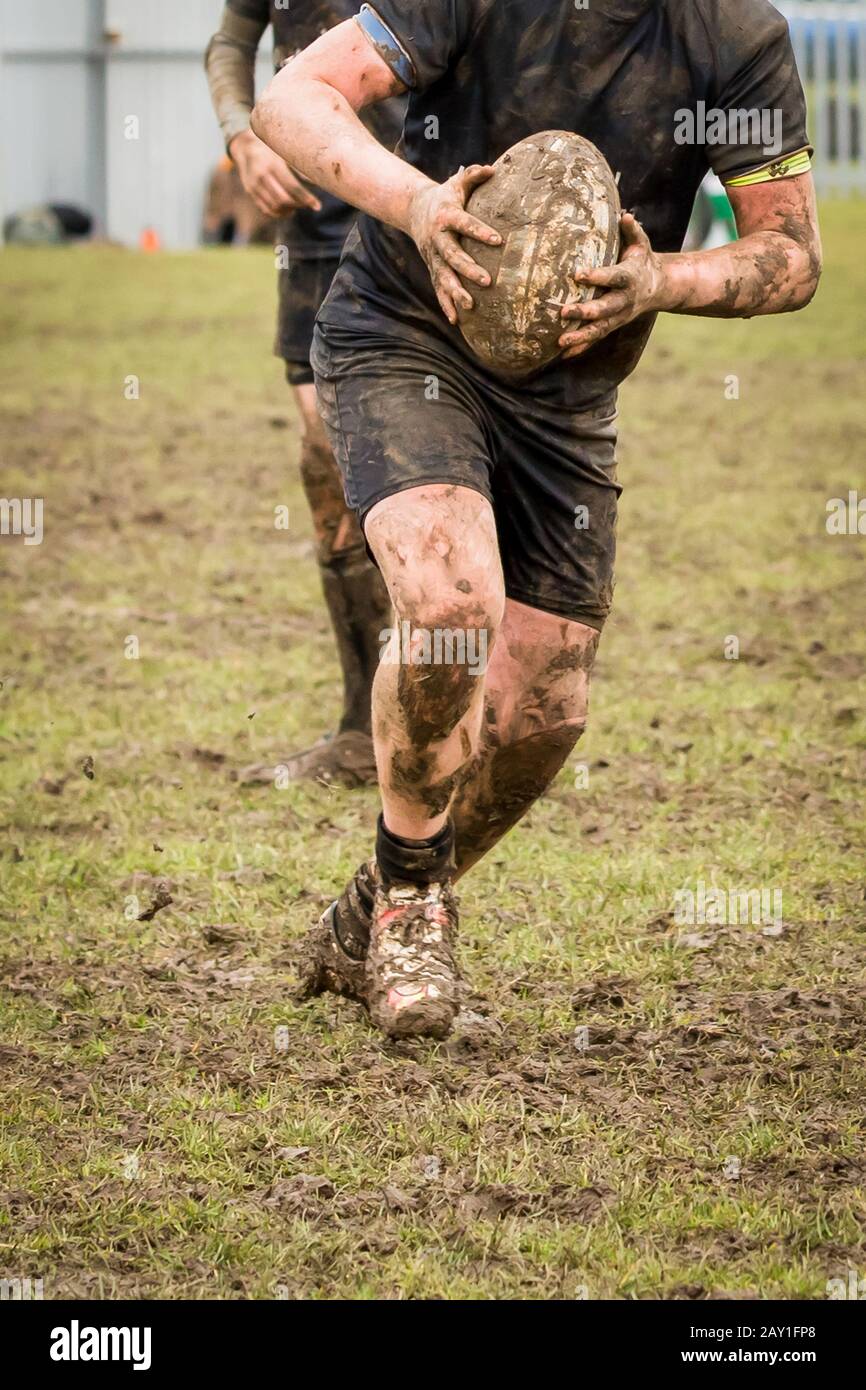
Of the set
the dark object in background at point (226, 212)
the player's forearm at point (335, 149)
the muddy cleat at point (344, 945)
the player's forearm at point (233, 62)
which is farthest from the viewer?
the dark object in background at point (226, 212)

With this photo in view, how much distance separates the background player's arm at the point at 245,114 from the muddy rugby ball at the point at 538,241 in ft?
6.34

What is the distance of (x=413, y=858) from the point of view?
140 inches

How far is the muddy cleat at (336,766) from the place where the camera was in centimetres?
534

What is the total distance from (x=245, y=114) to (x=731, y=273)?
251 cm

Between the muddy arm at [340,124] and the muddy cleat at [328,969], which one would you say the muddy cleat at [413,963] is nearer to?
the muddy cleat at [328,969]

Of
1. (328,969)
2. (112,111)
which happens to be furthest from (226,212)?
(328,969)

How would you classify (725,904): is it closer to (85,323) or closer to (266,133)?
(266,133)

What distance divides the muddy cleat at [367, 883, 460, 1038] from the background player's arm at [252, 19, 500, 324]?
3.76ft

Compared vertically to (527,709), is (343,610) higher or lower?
higher

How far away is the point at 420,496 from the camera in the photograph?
3.33 meters

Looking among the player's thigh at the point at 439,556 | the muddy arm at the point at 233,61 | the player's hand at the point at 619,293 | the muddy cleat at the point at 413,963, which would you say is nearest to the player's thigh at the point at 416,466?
the player's thigh at the point at 439,556

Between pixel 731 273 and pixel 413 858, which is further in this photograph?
pixel 413 858

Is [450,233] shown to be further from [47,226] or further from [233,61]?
[47,226]

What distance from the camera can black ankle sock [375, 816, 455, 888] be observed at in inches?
141
